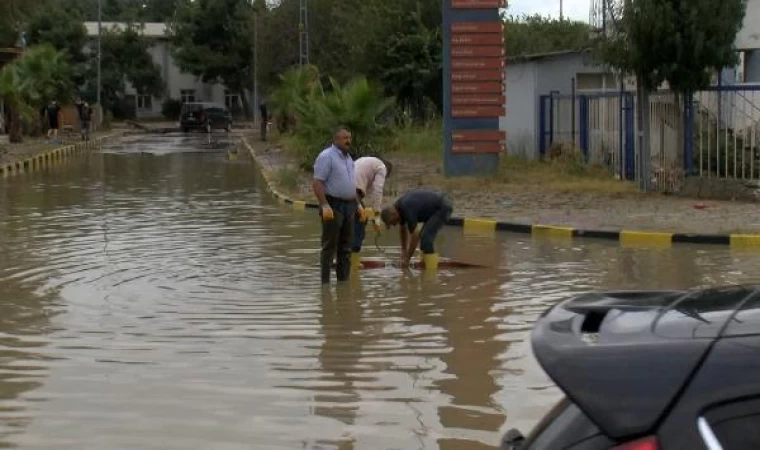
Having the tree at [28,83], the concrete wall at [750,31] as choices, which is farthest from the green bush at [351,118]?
the tree at [28,83]

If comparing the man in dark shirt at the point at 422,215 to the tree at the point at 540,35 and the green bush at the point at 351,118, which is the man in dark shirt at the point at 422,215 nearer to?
the green bush at the point at 351,118

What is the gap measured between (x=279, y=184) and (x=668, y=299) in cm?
2152

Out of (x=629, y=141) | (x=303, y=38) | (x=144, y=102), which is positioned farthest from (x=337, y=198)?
(x=144, y=102)

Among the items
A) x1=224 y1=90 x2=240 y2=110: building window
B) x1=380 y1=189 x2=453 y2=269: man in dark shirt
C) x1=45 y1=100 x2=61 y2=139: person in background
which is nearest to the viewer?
x1=380 y1=189 x2=453 y2=269: man in dark shirt

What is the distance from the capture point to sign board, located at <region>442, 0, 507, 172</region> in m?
23.9

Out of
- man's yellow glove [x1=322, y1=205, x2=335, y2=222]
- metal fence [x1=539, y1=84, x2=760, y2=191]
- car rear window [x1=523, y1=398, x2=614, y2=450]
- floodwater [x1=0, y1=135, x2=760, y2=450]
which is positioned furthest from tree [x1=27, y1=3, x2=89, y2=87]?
car rear window [x1=523, y1=398, x2=614, y2=450]

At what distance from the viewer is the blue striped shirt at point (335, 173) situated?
11.7 meters

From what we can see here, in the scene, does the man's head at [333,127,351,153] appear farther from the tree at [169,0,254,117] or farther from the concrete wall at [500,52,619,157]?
the tree at [169,0,254,117]

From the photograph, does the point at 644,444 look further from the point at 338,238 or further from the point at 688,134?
the point at 688,134

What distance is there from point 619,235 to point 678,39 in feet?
15.4

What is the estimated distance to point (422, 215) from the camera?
12.5m

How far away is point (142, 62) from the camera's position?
255 ft

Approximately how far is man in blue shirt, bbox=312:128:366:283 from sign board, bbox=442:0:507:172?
12272mm

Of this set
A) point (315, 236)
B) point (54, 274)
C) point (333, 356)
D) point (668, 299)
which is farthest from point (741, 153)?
point (668, 299)
